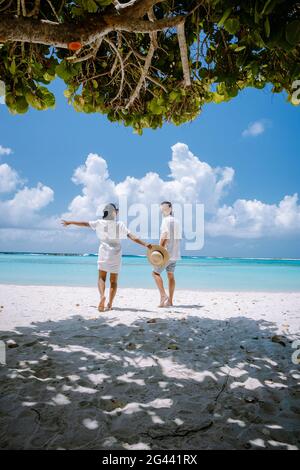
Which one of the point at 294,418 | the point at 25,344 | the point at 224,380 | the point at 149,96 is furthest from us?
the point at 149,96

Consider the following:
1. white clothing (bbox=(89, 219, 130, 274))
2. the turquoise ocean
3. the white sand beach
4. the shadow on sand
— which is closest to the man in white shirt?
white clothing (bbox=(89, 219, 130, 274))

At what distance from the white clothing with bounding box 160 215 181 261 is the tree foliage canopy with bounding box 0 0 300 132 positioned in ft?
8.60

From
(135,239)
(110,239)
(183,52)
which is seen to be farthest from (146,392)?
(183,52)

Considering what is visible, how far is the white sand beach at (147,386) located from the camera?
87.1 inches

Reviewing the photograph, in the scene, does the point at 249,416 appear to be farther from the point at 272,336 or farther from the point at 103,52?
the point at 103,52

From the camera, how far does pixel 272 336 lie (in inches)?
190

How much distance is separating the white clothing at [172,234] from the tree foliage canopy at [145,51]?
2621mm

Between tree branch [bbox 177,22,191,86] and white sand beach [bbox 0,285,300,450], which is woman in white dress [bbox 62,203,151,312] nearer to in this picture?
white sand beach [bbox 0,285,300,450]

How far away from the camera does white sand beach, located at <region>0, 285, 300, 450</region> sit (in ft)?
7.26

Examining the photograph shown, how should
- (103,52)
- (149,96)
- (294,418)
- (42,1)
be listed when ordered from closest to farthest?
1. (294,418)
2. (42,1)
3. (103,52)
4. (149,96)

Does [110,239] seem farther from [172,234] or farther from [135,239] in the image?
[172,234]

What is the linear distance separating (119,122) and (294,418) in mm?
4969
